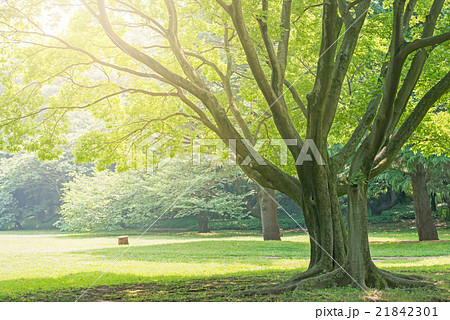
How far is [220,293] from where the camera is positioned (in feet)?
29.6

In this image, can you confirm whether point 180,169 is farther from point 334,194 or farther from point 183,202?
point 334,194

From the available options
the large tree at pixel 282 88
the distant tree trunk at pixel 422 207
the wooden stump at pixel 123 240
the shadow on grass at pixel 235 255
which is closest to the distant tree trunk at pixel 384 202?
the distant tree trunk at pixel 422 207

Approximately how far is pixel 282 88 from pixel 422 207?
14.5m

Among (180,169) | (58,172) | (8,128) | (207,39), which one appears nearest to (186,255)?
(8,128)

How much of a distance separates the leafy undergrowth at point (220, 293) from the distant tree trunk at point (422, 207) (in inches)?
471

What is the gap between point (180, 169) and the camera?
32.0 meters

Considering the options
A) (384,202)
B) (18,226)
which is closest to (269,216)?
(384,202)

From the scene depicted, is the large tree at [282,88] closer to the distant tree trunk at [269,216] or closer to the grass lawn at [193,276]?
the grass lawn at [193,276]

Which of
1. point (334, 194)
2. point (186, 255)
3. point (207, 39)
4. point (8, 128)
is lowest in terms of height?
point (186, 255)

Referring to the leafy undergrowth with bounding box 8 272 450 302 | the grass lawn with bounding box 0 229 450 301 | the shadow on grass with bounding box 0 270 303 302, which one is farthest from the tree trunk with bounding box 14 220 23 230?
the leafy undergrowth with bounding box 8 272 450 302

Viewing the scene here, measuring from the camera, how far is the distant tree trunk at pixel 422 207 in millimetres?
22453

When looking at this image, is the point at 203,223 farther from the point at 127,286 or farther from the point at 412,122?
the point at 412,122

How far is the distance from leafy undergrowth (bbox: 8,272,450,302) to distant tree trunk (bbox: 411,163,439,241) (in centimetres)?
1196
